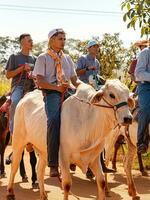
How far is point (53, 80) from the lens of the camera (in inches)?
285

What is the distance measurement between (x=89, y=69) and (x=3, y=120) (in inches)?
85.9

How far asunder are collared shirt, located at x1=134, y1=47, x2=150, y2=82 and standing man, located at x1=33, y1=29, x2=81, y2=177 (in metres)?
1.12

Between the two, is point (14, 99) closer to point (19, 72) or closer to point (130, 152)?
point (19, 72)

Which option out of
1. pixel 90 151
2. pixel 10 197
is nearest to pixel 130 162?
pixel 10 197

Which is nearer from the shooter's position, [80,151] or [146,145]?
[80,151]

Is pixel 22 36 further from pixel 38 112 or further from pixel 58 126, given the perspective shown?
pixel 58 126

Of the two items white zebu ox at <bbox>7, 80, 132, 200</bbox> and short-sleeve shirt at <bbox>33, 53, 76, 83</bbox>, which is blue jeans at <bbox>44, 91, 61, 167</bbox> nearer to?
white zebu ox at <bbox>7, 80, 132, 200</bbox>

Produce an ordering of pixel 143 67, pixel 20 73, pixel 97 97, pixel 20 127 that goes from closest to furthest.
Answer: pixel 97 97, pixel 143 67, pixel 20 127, pixel 20 73

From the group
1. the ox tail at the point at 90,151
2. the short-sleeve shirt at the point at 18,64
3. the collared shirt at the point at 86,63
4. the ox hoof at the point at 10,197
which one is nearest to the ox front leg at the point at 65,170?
the ox tail at the point at 90,151

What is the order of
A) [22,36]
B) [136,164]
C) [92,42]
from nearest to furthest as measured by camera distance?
[22,36], [92,42], [136,164]

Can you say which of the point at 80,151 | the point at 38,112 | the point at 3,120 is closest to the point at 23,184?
the point at 3,120

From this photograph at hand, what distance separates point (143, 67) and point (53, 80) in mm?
1585

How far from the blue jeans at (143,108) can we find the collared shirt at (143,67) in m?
0.18

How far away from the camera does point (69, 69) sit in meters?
7.44
